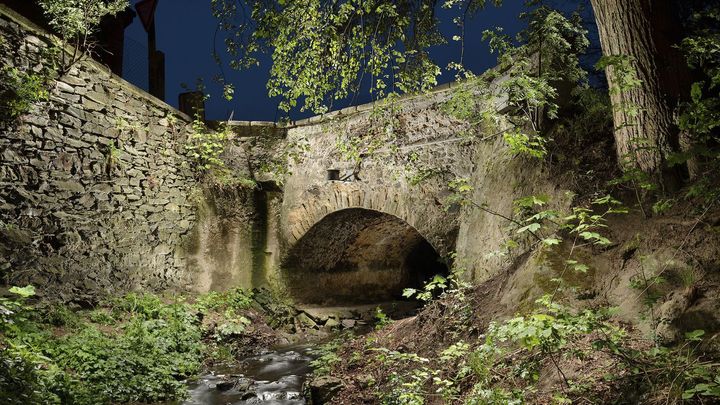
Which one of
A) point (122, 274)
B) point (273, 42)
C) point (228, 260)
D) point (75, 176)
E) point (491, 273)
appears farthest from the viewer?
point (228, 260)

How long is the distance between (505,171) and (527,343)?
330 centimetres

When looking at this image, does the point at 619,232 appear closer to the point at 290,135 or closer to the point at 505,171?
the point at 505,171

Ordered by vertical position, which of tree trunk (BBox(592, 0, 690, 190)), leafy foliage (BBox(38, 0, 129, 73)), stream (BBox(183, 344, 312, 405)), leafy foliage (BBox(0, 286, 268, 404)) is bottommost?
stream (BBox(183, 344, 312, 405))

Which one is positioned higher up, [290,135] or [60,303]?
[290,135]

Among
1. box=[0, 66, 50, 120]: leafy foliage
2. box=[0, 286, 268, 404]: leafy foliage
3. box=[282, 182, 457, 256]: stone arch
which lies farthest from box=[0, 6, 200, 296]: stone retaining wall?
box=[282, 182, 457, 256]: stone arch

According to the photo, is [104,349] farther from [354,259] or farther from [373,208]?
[354,259]

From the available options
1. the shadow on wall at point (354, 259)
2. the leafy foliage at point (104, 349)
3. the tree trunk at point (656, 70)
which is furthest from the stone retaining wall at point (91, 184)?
the tree trunk at point (656, 70)

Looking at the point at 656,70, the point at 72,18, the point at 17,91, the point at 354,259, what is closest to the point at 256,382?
the point at 17,91

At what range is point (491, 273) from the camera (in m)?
4.95

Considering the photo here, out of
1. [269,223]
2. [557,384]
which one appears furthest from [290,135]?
[557,384]

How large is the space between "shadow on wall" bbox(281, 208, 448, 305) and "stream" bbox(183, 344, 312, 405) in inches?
103

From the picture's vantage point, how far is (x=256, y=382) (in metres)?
5.15

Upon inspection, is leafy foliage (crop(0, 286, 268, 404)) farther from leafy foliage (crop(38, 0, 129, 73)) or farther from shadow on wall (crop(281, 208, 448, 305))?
leafy foliage (crop(38, 0, 129, 73))

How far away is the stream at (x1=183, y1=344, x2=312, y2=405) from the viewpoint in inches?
181
